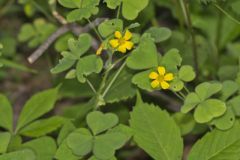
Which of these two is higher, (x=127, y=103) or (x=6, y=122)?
(x=6, y=122)

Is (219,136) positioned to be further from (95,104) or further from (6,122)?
(6,122)

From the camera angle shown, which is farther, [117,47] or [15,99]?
[15,99]

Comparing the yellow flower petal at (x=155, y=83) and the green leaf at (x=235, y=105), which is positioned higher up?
the yellow flower petal at (x=155, y=83)

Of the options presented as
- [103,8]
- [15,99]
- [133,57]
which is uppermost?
[133,57]

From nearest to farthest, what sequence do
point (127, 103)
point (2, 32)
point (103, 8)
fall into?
1. point (127, 103)
2. point (103, 8)
3. point (2, 32)

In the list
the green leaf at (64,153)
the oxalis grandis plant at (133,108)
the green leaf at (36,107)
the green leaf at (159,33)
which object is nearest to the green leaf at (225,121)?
the oxalis grandis plant at (133,108)

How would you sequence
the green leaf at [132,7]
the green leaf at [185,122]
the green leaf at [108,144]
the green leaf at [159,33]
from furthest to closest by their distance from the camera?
the green leaf at [185,122] → the green leaf at [159,33] → the green leaf at [132,7] → the green leaf at [108,144]

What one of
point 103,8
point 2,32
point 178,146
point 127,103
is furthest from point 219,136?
point 2,32

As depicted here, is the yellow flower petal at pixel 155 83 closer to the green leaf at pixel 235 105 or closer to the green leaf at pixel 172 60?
the green leaf at pixel 172 60
